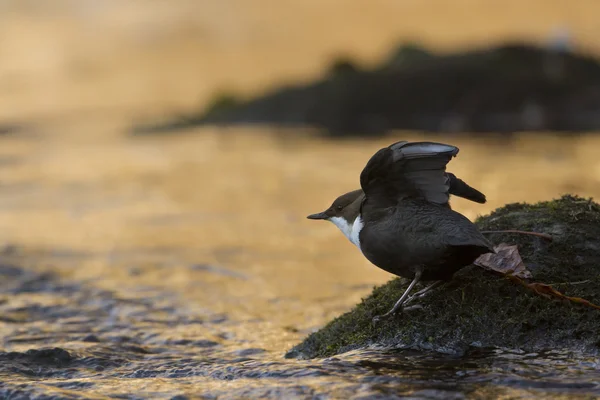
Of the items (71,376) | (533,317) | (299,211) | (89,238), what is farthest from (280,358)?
(299,211)

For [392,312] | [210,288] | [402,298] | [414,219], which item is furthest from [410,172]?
[210,288]

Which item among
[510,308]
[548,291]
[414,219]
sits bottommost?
[510,308]

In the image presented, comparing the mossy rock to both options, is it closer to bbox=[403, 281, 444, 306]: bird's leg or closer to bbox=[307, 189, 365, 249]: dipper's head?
bbox=[403, 281, 444, 306]: bird's leg

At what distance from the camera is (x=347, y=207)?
7.30m

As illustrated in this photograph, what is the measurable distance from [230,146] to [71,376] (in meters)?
43.5

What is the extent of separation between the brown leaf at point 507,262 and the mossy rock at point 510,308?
0.07 m

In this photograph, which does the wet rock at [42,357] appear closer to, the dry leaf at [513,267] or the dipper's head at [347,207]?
the dipper's head at [347,207]

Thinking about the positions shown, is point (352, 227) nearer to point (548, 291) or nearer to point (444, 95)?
point (548, 291)

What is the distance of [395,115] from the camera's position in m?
87.9

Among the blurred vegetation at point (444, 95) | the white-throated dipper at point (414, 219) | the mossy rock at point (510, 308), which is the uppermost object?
the blurred vegetation at point (444, 95)

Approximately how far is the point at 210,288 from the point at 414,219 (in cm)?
718

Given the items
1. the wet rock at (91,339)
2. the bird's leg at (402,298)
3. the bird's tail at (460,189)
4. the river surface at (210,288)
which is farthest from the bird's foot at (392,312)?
the wet rock at (91,339)

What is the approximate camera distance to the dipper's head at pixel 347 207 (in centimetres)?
710

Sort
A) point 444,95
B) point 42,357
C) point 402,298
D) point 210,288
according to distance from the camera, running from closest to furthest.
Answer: point 402,298
point 42,357
point 210,288
point 444,95
